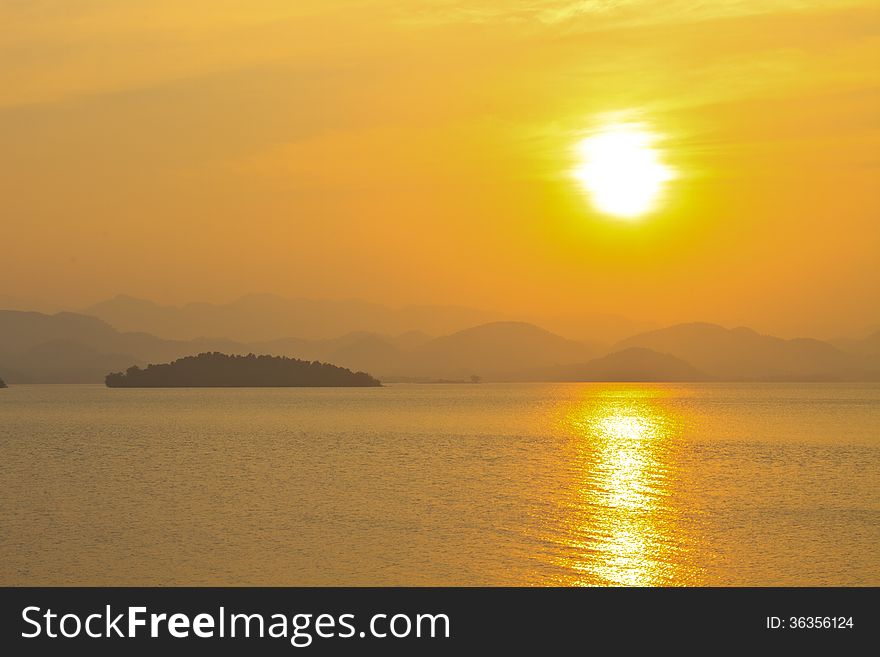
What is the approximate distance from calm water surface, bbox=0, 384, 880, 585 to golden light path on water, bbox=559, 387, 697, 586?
0.19m

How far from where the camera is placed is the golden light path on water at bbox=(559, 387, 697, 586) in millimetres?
42188

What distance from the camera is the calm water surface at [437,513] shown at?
141 ft

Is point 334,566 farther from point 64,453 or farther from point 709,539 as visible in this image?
point 64,453

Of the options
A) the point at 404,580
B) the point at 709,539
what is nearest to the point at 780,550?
the point at 709,539

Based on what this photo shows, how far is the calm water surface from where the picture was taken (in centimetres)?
4291

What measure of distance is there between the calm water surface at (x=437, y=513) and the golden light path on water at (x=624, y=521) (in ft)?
0.62

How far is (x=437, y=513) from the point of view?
60.4 metres

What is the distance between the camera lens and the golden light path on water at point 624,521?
4219 centimetres

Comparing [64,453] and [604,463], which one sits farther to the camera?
[64,453]

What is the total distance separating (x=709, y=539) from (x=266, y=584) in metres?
22.4

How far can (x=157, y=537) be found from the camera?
168 feet

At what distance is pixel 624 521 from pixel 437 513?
10714 millimetres
